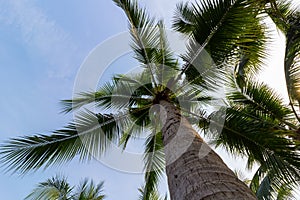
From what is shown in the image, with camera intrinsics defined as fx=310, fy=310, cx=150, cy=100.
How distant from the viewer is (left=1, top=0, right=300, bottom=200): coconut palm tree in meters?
4.87

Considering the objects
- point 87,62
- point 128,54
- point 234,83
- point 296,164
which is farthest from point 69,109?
point 296,164

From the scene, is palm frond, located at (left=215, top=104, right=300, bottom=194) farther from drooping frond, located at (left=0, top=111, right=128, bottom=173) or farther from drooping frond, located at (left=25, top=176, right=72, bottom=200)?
drooping frond, located at (left=25, top=176, right=72, bottom=200)

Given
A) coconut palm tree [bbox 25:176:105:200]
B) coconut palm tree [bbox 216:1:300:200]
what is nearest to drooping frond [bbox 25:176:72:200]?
coconut palm tree [bbox 25:176:105:200]

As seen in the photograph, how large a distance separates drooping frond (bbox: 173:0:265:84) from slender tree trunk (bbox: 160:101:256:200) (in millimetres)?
1647

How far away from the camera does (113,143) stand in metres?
6.17

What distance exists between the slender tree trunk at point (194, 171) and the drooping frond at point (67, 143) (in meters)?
1.88

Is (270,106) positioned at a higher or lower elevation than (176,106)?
lower

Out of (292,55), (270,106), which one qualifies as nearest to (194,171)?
(292,55)

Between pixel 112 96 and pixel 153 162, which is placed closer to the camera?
pixel 112 96

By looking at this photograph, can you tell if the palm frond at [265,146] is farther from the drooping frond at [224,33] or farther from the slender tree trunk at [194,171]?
the slender tree trunk at [194,171]

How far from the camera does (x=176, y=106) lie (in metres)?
5.66

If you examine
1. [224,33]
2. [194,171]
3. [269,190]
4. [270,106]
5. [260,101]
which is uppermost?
[224,33]

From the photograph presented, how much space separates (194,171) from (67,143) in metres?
3.16

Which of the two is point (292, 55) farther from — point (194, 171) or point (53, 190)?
point (53, 190)
